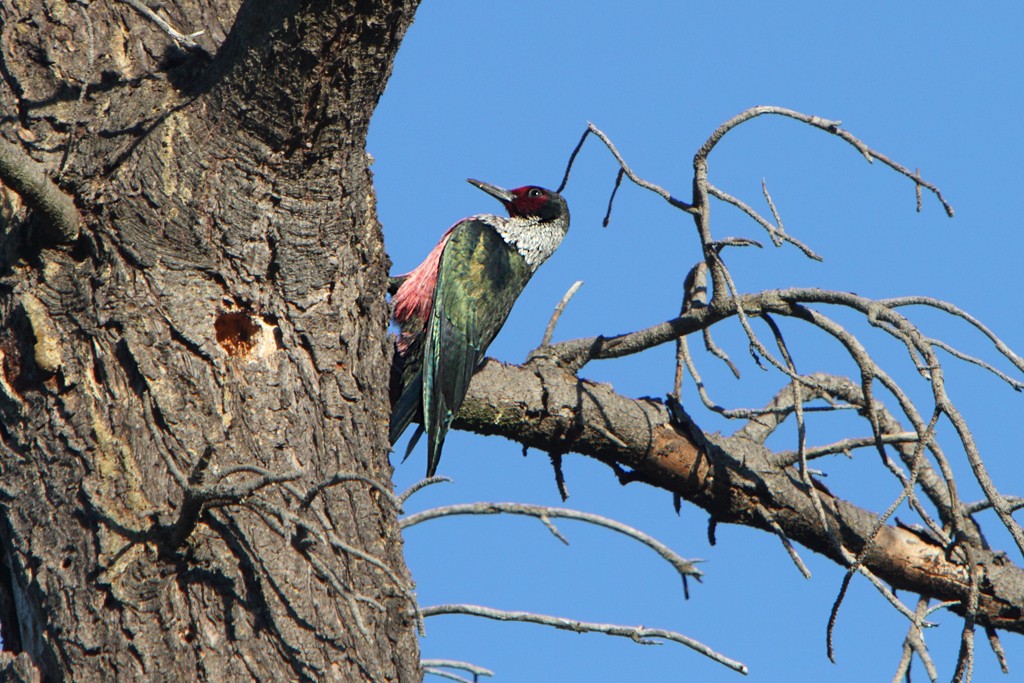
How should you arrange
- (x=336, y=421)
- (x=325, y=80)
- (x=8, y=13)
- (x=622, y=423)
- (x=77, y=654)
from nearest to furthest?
(x=77, y=654) < (x=325, y=80) < (x=336, y=421) < (x=8, y=13) < (x=622, y=423)

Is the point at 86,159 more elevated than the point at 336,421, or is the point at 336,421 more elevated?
the point at 86,159

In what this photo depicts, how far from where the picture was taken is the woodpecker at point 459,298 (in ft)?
13.1

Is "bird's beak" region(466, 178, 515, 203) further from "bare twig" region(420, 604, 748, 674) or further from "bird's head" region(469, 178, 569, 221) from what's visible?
"bare twig" region(420, 604, 748, 674)

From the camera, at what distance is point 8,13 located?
262cm

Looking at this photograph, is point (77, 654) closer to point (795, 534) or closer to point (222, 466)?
point (222, 466)

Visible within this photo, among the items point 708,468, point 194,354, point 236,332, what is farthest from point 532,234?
point 194,354

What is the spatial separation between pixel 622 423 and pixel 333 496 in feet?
5.14

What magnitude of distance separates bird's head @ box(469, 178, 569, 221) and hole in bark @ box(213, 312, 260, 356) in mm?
3163

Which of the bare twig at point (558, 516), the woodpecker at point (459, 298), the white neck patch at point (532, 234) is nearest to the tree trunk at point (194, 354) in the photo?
the bare twig at point (558, 516)

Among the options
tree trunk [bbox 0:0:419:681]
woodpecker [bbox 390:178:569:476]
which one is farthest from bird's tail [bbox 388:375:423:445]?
tree trunk [bbox 0:0:419:681]

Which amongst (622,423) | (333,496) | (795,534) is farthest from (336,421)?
(795,534)

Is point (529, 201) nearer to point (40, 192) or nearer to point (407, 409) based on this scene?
point (407, 409)

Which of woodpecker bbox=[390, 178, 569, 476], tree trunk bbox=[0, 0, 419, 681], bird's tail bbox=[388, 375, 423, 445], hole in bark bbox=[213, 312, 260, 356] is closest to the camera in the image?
tree trunk bbox=[0, 0, 419, 681]

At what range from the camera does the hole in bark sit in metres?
2.42
